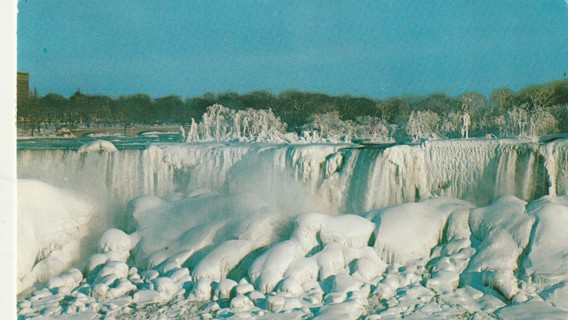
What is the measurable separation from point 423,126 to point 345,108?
0.80 metres

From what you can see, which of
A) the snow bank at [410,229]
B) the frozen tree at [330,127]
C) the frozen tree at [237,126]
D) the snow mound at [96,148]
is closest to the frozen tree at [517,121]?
the snow bank at [410,229]

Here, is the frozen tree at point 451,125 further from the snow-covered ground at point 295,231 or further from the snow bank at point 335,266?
the snow bank at point 335,266

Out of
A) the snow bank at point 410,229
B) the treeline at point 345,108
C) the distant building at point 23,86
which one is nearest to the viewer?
the snow bank at point 410,229

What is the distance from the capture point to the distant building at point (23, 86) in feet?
18.5

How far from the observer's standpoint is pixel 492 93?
577 cm

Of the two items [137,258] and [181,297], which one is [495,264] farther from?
[137,258]

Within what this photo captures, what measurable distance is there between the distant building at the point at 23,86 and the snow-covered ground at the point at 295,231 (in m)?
0.66

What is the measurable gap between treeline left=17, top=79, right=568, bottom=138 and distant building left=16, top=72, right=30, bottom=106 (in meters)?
0.11

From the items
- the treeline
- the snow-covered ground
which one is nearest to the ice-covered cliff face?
the snow-covered ground

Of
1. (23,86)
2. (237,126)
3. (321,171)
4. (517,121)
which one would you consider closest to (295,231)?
(321,171)

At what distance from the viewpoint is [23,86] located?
5.86m

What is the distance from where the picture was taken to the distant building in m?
5.64

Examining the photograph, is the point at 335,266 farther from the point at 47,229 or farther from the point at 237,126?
the point at 47,229

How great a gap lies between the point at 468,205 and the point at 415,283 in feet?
3.44
